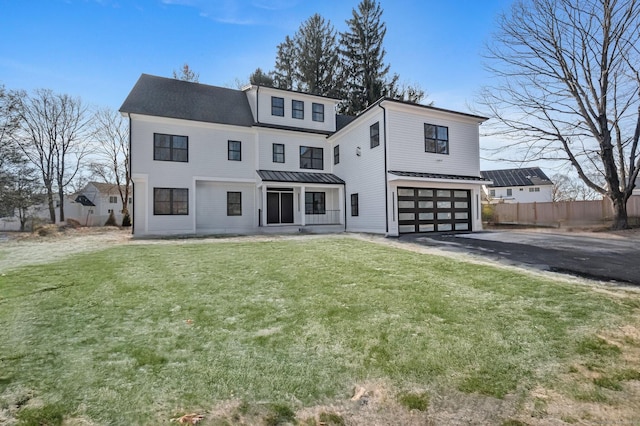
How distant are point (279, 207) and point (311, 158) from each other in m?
3.30

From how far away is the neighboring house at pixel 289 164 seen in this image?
14.1 m

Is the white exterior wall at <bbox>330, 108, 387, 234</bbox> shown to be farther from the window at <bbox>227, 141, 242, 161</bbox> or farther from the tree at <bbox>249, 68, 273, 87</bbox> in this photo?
the tree at <bbox>249, 68, 273, 87</bbox>

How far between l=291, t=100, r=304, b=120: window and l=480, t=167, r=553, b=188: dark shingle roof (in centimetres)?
2938

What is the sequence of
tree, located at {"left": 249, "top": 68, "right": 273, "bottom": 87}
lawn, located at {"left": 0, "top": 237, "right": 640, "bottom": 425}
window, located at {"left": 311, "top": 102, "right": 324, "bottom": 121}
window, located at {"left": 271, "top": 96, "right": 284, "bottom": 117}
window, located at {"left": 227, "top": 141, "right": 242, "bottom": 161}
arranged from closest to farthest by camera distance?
lawn, located at {"left": 0, "top": 237, "right": 640, "bottom": 425} → window, located at {"left": 227, "top": 141, "right": 242, "bottom": 161} → window, located at {"left": 271, "top": 96, "right": 284, "bottom": 117} → window, located at {"left": 311, "top": 102, "right": 324, "bottom": 121} → tree, located at {"left": 249, "top": 68, "right": 273, "bottom": 87}

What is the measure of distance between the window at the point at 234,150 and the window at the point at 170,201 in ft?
9.25

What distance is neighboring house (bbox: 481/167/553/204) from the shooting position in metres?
38.2

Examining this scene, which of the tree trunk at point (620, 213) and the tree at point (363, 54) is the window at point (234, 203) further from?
the tree trunk at point (620, 213)

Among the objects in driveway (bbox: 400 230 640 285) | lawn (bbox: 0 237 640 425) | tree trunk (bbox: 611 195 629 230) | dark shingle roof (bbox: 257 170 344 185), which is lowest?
lawn (bbox: 0 237 640 425)

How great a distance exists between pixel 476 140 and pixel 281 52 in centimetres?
2367

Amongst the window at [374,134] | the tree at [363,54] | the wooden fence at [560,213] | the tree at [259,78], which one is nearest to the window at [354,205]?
the window at [374,134]

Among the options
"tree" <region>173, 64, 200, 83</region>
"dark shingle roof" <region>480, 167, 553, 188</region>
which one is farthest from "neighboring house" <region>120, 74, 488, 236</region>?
"dark shingle roof" <region>480, 167, 553, 188</region>

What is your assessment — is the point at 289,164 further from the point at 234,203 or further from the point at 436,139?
the point at 436,139

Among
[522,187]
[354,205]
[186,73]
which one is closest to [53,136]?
[186,73]

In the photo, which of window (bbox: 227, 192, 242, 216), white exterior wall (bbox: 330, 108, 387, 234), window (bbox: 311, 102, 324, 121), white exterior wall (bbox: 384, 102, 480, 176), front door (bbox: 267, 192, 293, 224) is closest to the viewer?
white exterior wall (bbox: 384, 102, 480, 176)
